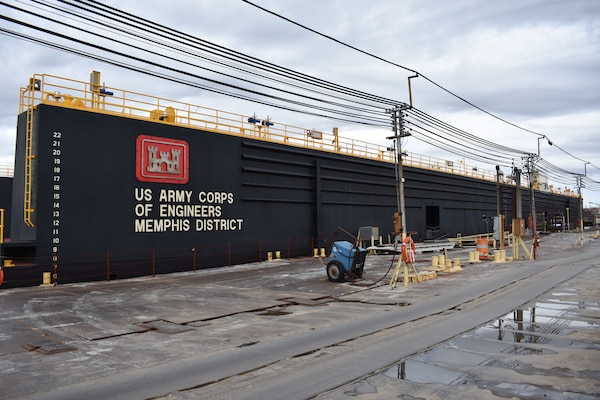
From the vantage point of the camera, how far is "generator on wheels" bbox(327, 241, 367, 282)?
702 inches

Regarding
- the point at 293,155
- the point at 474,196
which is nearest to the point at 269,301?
the point at 293,155

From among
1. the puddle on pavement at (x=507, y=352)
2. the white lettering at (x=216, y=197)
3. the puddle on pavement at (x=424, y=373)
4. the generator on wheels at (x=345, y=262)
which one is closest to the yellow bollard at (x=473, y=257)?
the generator on wheels at (x=345, y=262)

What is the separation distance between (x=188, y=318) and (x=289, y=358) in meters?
4.60

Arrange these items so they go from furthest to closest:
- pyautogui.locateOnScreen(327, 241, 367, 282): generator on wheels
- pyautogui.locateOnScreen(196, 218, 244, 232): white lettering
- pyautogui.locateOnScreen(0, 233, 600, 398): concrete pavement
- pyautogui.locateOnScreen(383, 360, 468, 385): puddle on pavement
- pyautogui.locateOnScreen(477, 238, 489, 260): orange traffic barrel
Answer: pyautogui.locateOnScreen(477, 238, 489, 260): orange traffic barrel < pyautogui.locateOnScreen(196, 218, 244, 232): white lettering < pyautogui.locateOnScreen(327, 241, 367, 282): generator on wheels < pyautogui.locateOnScreen(0, 233, 600, 398): concrete pavement < pyautogui.locateOnScreen(383, 360, 468, 385): puddle on pavement

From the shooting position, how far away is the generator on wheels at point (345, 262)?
17.8m

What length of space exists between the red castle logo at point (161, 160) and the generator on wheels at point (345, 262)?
8.93 meters

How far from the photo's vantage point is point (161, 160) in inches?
849

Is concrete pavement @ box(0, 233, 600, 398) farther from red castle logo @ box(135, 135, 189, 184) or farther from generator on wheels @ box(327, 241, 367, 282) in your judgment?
red castle logo @ box(135, 135, 189, 184)

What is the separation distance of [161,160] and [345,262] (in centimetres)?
1015

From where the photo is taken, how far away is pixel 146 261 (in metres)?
20.5

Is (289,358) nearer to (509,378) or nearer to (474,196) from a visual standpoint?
(509,378)

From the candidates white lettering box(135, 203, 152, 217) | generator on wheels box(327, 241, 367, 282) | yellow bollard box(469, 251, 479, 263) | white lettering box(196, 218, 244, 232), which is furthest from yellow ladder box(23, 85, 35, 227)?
yellow bollard box(469, 251, 479, 263)

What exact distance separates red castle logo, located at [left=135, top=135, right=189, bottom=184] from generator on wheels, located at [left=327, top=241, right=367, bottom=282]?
8930 millimetres

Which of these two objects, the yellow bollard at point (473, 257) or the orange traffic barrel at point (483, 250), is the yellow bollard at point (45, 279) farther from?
the orange traffic barrel at point (483, 250)
